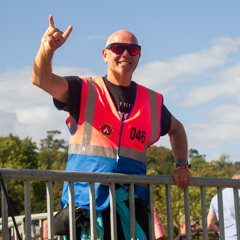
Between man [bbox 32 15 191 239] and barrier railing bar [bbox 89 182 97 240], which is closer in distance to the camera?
barrier railing bar [bbox 89 182 97 240]

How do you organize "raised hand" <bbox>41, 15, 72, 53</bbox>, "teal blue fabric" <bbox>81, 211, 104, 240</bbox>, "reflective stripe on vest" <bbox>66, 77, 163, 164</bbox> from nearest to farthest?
1. "raised hand" <bbox>41, 15, 72, 53</bbox>
2. "teal blue fabric" <bbox>81, 211, 104, 240</bbox>
3. "reflective stripe on vest" <bbox>66, 77, 163, 164</bbox>

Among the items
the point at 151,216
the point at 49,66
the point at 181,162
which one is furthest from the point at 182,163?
the point at 49,66

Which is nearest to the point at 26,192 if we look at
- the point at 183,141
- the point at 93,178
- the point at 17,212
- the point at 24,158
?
the point at 93,178

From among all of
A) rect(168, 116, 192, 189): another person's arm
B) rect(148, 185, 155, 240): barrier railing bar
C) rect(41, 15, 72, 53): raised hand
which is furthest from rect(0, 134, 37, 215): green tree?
rect(41, 15, 72, 53): raised hand

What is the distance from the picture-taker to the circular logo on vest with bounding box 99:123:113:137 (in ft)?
13.2

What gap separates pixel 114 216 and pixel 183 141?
1.15 m

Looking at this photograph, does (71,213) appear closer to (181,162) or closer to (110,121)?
(110,121)

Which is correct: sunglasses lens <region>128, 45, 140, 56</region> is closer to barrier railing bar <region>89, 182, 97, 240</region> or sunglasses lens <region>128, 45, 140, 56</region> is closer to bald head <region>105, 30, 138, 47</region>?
bald head <region>105, 30, 138, 47</region>

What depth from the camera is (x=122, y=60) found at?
4254 millimetres

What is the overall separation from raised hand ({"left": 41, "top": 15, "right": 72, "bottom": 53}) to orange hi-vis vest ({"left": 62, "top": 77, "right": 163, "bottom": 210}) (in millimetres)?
628

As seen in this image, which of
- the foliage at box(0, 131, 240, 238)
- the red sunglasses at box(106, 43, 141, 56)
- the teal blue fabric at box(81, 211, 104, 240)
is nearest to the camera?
the teal blue fabric at box(81, 211, 104, 240)

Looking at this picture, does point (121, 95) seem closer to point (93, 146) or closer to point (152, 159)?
point (93, 146)

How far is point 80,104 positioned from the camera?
13.2 ft

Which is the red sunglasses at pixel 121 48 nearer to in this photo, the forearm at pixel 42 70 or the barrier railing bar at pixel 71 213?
the forearm at pixel 42 70
